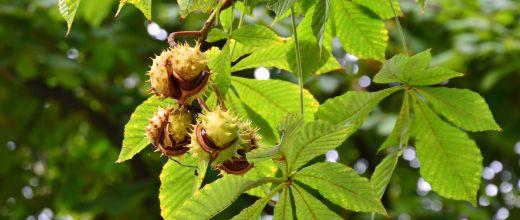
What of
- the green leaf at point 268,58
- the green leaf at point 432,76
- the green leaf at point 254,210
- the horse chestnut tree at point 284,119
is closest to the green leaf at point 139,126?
the horse chestnut tree at point 284,119

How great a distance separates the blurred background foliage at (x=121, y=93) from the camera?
3590 mm

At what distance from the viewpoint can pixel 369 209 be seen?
109 centimetres

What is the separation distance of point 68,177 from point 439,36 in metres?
2.27

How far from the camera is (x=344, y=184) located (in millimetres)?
1097

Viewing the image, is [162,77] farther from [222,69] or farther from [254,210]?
[254,210]

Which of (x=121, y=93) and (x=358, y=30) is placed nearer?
(x=358, y=30)

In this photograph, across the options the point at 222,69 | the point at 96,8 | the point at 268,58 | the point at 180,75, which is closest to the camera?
the point at 180,75

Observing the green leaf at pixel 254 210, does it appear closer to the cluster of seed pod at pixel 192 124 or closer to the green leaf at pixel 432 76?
the cluster of seed pod at pixel 192 124

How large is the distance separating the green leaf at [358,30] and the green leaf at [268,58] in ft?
0.42

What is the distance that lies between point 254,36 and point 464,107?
1.28 feet

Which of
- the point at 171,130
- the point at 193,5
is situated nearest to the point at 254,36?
the point at 193,5

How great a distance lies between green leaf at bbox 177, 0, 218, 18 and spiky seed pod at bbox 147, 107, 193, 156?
0.50 feet

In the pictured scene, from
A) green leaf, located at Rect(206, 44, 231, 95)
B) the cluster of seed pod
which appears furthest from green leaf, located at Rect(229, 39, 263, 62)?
the cluster of seed pod

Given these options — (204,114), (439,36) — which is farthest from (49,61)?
(204,114)
